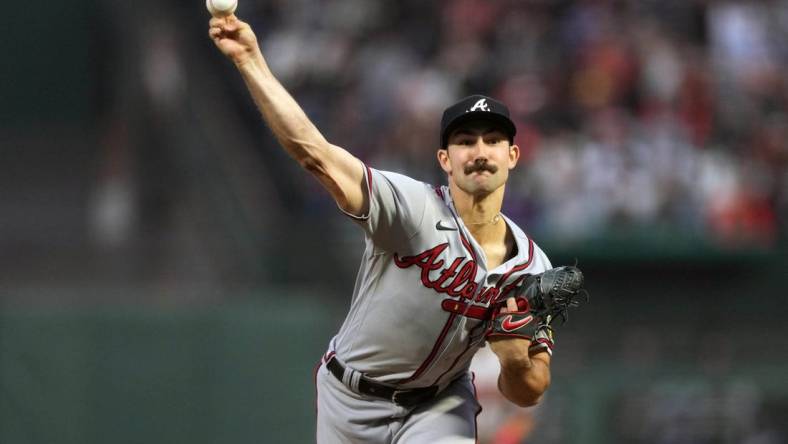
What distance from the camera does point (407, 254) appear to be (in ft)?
14.4

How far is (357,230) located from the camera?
9125 millimetres

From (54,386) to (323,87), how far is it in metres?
3.46

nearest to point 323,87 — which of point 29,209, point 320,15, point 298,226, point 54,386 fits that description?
point 320,15

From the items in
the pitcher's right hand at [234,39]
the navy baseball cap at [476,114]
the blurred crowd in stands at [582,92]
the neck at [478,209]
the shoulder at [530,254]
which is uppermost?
the blurred crowd in stands at [582,92]

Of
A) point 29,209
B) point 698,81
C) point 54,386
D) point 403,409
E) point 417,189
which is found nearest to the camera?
point 417,189

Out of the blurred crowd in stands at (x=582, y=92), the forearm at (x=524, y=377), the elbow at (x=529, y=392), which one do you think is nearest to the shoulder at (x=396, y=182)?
the forearm at (x=524, y=377)

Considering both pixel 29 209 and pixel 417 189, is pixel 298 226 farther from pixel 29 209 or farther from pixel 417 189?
pixel 417 189

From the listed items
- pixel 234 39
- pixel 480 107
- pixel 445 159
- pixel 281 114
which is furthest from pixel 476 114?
pixel 234 39

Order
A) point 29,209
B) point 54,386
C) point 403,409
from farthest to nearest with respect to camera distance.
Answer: point 29,209 < point 54,386 < point 403,409

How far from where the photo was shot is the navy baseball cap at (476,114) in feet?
14.4

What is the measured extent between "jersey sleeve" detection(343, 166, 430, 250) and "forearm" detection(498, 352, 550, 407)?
1.92 feet

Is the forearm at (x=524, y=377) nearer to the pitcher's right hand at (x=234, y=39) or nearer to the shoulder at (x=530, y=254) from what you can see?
the shoulder at (x=530, y=254)

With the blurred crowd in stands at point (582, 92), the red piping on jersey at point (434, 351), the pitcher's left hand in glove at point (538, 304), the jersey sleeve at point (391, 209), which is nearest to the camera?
the jersey sleeve at point (391, 209)

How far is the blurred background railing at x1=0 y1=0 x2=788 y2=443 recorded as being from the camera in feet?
28.7
